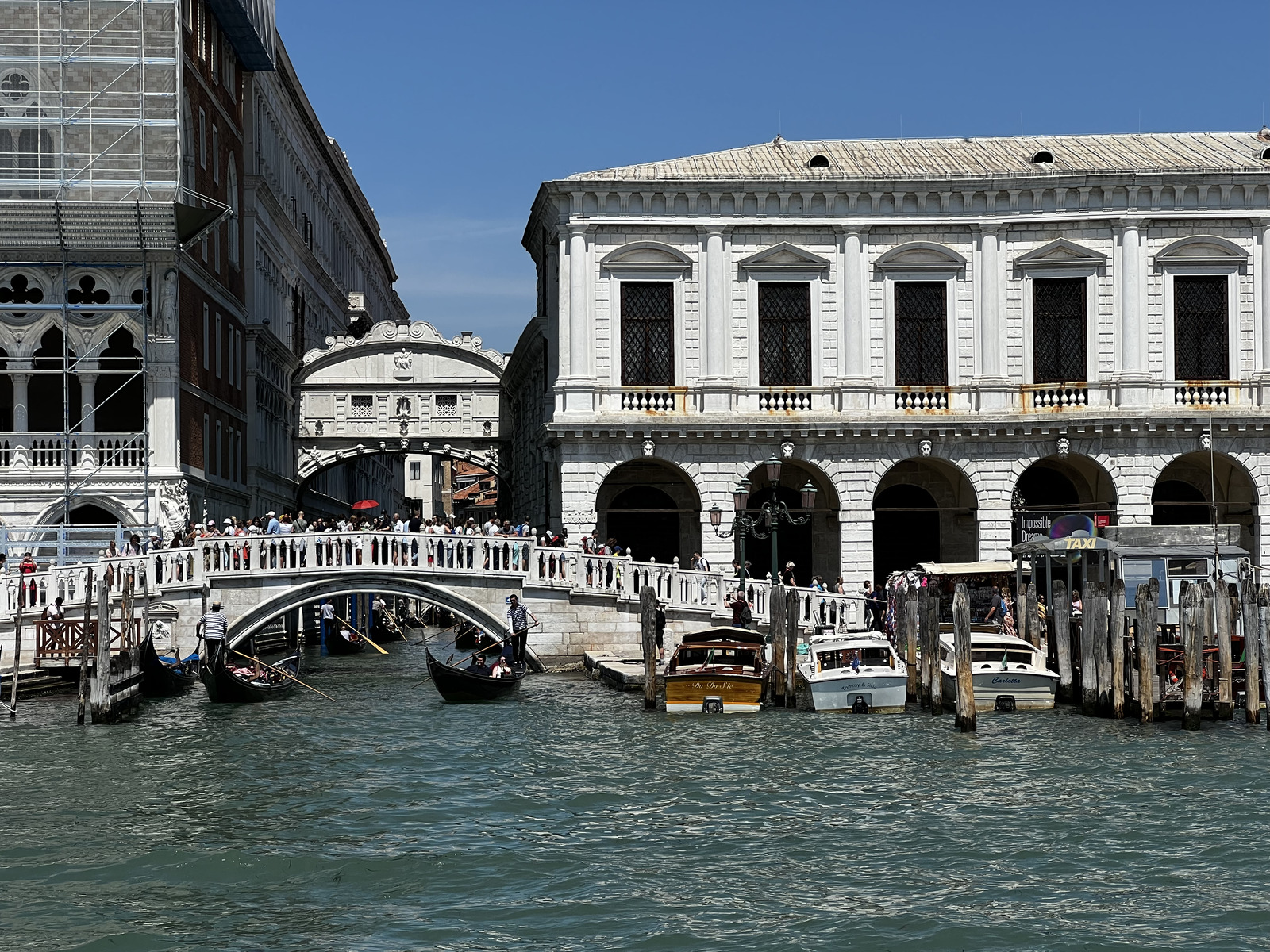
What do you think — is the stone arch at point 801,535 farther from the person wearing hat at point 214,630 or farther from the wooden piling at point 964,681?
the wooden piling at point 964,681

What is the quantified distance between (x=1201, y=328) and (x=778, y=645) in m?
15.1

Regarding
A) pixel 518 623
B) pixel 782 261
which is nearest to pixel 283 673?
pixel 518 623

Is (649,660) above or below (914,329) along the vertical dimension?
below

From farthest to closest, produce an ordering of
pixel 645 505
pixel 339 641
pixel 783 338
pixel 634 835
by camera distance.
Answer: pixel 339 641
pixel 645 505
pixel 783 338
pixel 634 835

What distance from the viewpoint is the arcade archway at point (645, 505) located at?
133ft

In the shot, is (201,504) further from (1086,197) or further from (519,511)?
(1086,197)

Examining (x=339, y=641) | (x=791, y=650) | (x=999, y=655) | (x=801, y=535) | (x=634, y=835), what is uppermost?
(x=801, y=535)

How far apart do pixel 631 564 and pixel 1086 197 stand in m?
13.4

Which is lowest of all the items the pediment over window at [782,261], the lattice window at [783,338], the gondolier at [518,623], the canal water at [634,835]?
the canal water at [634,835]

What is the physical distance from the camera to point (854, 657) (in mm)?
28109

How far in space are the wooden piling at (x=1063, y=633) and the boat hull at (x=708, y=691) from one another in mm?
4813

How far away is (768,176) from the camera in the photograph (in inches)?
1512

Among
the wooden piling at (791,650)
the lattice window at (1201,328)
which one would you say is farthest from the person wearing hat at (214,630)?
the lattice window at (1201,328)

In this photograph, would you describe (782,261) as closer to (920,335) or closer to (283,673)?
(920,335)
